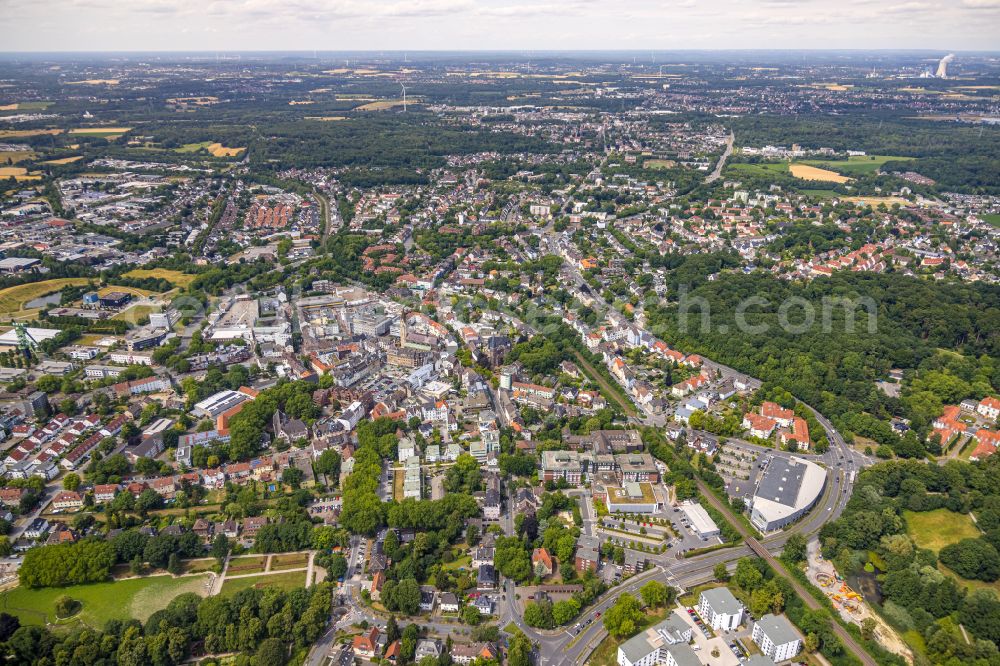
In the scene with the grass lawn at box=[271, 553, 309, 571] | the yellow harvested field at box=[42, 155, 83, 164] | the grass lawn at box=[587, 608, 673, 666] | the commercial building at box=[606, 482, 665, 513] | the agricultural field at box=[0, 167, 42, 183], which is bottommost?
the grass lawn at box=[587, 608, 673, 666]

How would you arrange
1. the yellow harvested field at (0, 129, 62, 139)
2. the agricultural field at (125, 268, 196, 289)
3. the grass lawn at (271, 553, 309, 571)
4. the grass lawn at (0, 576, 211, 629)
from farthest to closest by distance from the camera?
the yellow harvested field at (0, 129, 62, 139) < the agricultural field at (125, 268, 196, 289) < the grass lawn at (271, 553, 309, 571) < the grass lawn at (0, 576, 211, 629)

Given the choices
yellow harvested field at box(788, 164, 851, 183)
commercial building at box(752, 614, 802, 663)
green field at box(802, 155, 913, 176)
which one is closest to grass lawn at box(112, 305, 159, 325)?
commercial building at box(752, 614, 802, 663)

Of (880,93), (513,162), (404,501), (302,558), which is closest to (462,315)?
(404,501)

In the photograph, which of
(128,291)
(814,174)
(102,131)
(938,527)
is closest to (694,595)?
(938,527)

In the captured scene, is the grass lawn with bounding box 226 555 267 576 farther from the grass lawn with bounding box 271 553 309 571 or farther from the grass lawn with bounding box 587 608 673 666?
the grass lawn with bounding box 587 608 673 666

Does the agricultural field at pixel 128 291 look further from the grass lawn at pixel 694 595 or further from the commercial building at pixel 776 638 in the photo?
the commercial building at pixel 776 638

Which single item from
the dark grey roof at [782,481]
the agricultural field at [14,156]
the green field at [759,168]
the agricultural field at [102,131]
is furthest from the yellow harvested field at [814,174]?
the agricultural field at [102,131]

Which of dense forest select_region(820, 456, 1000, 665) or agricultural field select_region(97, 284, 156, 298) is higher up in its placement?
agricultural field select_region(97, 284, 156, 298)
